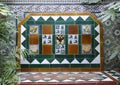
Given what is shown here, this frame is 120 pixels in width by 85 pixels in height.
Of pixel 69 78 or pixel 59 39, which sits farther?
pixel 59 39

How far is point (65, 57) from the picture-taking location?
13.1ft

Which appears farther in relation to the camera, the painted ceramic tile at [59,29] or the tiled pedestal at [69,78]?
the painted ceramic tile at [59,29]

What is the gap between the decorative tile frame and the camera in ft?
13.0

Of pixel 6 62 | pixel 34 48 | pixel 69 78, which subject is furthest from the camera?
pixel 34 48

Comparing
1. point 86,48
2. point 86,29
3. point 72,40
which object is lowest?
point 86,48

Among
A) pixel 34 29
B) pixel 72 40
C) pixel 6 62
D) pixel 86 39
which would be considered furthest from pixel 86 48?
pixel 6 62

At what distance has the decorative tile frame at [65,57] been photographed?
3971 mm

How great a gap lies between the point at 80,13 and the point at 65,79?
1.13 m

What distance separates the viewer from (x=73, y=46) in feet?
13.1

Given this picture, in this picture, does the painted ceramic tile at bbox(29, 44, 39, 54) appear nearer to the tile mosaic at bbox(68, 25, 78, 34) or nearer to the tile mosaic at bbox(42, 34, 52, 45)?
the tile mosaic at bbox(42, 34, 52, 45)

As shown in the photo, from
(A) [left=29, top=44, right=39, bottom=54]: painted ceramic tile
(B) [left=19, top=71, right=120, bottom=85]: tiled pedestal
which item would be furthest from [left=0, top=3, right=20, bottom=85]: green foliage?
(A) [left=29, top=44, right=39, bottom=54]: painted ceramic tile

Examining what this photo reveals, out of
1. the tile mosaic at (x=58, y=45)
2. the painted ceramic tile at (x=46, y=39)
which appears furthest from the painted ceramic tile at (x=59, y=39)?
the painted ceramic tile at (x=46, y=39)

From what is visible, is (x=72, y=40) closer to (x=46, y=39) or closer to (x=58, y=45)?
(x=58, y=45)

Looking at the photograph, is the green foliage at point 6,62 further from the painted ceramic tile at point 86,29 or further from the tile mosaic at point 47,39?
the painted ceramic tile at point 86,29
